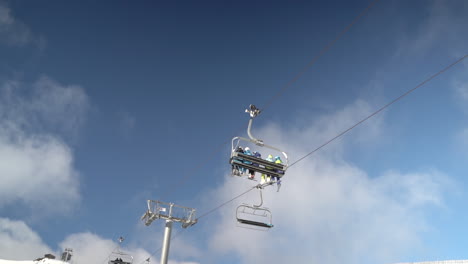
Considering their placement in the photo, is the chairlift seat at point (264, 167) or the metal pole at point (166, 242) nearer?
the chairlift seat at point (264, 167)

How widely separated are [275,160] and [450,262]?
4523 cm

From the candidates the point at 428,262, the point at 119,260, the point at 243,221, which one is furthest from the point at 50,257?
the point at 243,221

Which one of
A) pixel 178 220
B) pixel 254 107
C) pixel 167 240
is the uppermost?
pixel 254 107

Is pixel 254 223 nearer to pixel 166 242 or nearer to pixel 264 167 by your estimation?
pixel 264 167

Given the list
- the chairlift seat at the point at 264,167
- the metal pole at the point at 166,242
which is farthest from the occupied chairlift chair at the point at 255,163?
the metal pole at the point at 166,242

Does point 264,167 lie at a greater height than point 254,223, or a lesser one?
greater

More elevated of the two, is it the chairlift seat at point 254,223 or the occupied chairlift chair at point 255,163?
Answer: the occupied chairlift chair at point 255,163

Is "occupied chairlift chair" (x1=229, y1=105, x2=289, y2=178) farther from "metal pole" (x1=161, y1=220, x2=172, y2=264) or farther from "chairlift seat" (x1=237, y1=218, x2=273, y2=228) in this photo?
"metal pole" (x1=161, y1=220, x2=172, y2=264)

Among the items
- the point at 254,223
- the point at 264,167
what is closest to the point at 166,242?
the point at 254,223

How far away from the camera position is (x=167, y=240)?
27.2 m

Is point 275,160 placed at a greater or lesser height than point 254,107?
lesser

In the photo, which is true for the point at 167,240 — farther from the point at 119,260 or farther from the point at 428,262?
the point at 428,262

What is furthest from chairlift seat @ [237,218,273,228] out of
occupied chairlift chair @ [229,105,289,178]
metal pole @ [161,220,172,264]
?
metal pole @ [161,220,172,264]

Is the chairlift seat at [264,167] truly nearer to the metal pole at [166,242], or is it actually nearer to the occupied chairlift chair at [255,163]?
the occupied chairlift chair at [255,163]
